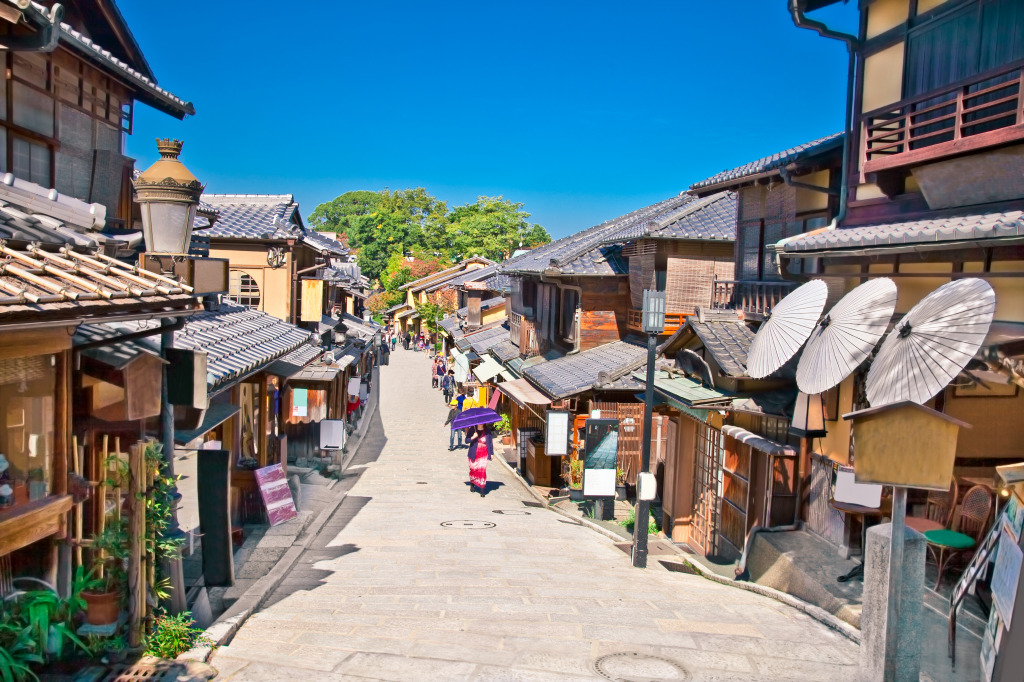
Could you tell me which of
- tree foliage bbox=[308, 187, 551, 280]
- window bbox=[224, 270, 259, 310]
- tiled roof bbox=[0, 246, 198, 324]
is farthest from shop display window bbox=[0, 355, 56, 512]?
tree foliage bbox=[308, 187, 551, 280]

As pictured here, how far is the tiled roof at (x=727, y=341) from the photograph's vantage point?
1246cm

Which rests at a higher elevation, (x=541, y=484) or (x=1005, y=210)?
(x=1005, y=210)

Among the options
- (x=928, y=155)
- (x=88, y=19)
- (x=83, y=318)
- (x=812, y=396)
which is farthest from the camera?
(x=88, y=19)

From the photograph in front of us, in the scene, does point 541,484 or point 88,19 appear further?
point 541,484

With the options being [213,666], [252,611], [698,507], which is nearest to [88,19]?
[252,611]

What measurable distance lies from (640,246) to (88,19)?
14.0 metres

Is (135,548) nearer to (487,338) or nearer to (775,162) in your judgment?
(775,162)

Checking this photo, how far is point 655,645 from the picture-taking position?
25.6 ft

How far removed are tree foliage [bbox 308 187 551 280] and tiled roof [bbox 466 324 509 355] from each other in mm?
43221

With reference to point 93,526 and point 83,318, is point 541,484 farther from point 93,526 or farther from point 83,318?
point 83,318

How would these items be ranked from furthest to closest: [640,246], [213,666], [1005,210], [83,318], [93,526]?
1. [640,246]
2. [1005,210]
3. [93,526]
4. [213,666]
5. [83,318]

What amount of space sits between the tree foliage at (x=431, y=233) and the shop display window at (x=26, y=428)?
79577mm

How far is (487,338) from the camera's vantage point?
4097 centimetres

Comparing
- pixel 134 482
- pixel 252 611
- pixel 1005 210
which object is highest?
pixel 1005 210
